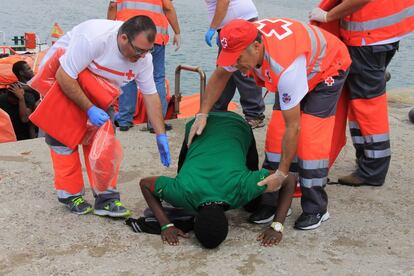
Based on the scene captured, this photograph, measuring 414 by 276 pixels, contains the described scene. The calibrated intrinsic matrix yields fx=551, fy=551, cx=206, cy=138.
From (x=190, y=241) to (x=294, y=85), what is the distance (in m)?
1.11

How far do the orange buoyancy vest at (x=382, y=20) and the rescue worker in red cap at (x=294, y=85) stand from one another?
48cm

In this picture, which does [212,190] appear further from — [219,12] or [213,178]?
[219,12]

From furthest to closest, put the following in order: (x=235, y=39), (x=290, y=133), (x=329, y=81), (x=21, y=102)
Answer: (x=21, y=102) < (x=329, y=81) < (x=290, y=133) < (x=235, y=39)

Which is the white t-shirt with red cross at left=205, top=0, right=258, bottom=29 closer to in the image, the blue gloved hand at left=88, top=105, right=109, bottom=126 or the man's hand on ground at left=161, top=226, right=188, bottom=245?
the blue gloved hand at left=88, top=105, right=109, bottom=126

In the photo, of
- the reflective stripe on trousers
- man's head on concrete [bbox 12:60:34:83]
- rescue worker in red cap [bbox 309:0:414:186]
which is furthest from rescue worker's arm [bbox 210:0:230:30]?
man's head on concrete [bbox 12:60:34:83]

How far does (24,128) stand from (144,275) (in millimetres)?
3944

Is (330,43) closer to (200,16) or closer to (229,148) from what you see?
(229,148)

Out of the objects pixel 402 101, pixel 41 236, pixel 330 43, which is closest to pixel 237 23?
pixel 330 43

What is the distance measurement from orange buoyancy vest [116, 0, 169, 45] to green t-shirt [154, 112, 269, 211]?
2.20 meters

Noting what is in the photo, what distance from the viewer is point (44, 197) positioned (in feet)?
12.7

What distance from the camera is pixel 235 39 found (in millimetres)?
2785

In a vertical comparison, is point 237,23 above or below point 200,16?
above

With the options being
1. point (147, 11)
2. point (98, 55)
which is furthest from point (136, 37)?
point (147, 11)

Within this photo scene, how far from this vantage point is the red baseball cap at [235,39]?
9.16 feet
